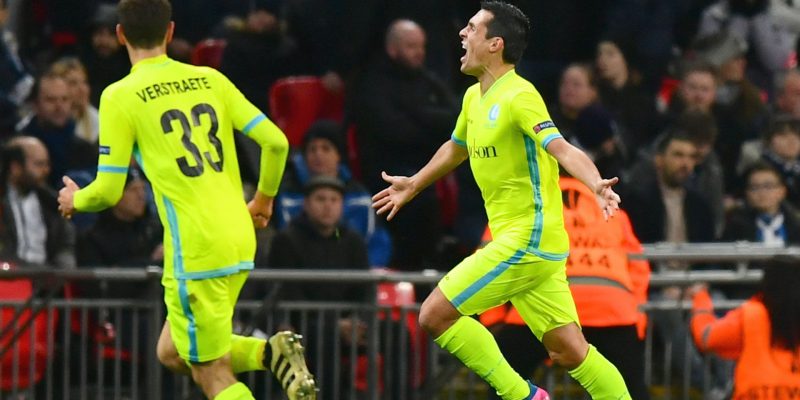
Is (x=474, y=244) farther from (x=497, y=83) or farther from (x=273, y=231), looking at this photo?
(x=497, y=83)

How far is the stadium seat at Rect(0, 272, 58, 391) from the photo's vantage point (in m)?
11.2

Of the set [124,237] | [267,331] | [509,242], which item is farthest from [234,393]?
[124,237]

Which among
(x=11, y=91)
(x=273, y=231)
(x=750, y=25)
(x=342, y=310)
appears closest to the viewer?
(x=342, y=310)

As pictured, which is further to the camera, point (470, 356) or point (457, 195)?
point (457, 195)

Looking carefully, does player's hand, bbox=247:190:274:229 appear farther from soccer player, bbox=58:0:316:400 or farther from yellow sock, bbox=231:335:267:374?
yellow sock, bbox=231:335:267:374

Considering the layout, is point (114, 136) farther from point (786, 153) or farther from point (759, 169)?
point (786, 153)

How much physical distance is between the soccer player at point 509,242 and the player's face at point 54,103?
16.0 feet

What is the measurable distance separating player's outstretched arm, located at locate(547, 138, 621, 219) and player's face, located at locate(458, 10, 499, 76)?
26.2 inches

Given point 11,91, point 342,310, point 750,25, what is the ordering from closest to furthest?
point 342,310 → point 11,91 → point 750,25

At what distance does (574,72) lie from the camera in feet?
49.1

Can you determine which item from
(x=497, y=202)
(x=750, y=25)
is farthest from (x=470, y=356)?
(x=750, y=25)

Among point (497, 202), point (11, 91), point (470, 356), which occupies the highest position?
point (11, 91)

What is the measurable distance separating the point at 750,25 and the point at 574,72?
2965 millimetres

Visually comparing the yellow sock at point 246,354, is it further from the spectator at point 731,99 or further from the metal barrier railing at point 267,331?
the spectator at point 731,99
